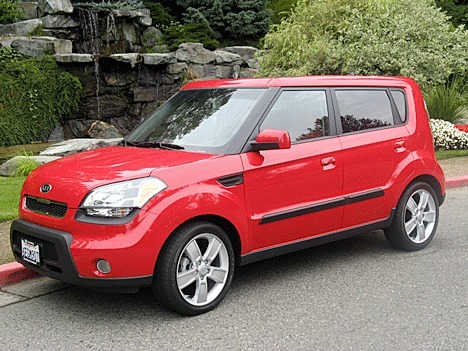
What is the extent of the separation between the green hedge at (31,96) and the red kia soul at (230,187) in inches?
570

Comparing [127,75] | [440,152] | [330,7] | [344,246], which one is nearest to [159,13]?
[127,75]

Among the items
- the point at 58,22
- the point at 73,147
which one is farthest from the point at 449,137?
the point at 58,22

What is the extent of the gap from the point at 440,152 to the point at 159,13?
50.8ft

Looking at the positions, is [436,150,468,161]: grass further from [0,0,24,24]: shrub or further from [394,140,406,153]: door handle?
[0,0,24,24]: shrub

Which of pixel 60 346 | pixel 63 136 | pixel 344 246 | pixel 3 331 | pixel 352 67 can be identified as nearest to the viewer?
pixel 60 346

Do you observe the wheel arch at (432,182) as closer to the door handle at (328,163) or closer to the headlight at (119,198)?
the door handle at (328,163)

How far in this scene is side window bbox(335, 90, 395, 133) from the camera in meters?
5.90

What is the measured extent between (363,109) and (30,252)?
3095 millimetres

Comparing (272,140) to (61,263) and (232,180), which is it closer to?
(232,180)

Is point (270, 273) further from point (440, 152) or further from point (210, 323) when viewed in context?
point (440, 152)

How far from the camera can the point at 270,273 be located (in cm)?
582

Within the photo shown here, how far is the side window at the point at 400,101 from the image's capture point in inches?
251

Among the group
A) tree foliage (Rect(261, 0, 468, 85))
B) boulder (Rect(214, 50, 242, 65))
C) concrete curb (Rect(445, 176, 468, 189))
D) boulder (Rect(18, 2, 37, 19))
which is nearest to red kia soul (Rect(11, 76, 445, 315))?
concrete curb (Rect(445, 176, 468, 189))

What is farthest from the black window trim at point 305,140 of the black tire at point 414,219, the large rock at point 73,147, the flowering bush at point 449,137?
the flowering bush at point 449,137
